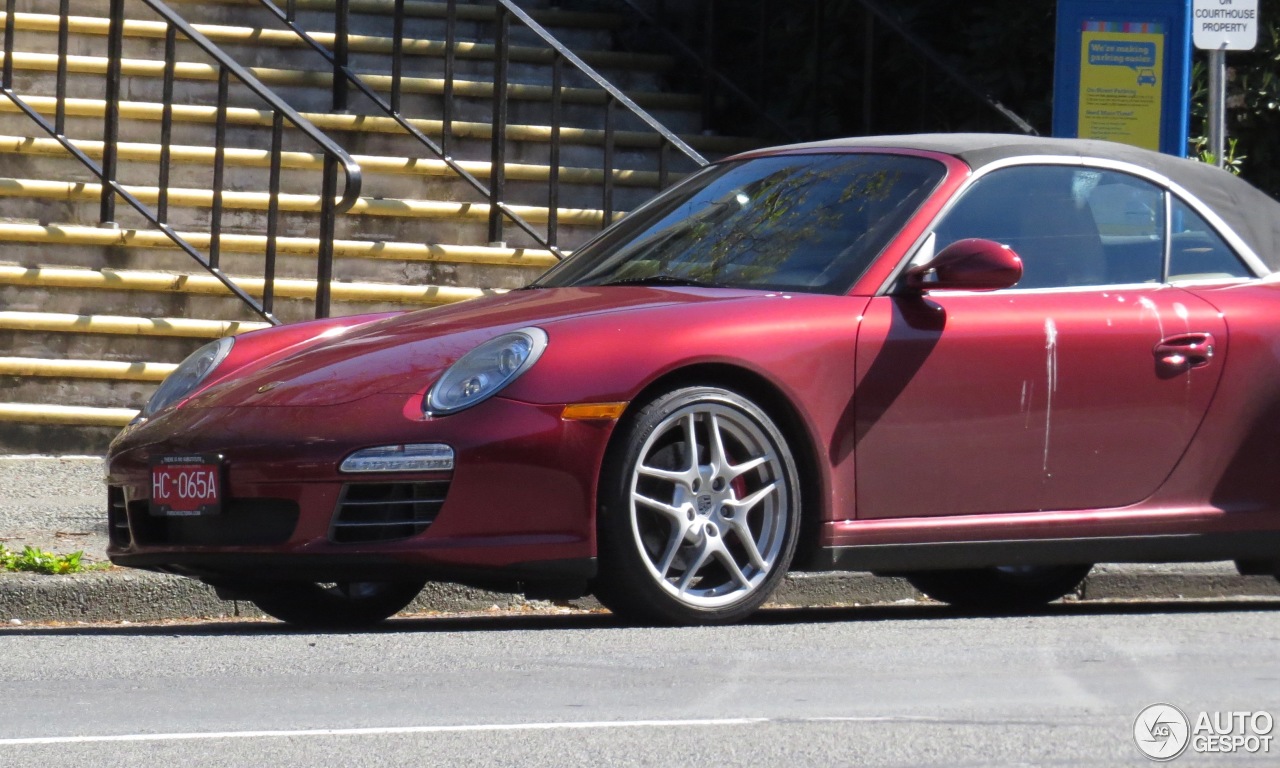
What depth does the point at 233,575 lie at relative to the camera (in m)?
5.99

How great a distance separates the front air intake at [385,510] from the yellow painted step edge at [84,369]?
4.47 meters

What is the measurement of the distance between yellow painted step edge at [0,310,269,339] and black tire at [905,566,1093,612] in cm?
393

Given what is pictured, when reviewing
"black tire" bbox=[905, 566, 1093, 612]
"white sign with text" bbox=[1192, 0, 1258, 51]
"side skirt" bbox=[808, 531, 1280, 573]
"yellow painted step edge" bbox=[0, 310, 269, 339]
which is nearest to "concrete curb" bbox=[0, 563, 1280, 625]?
"black tire" bbox=[905, 566, 1093, 612]

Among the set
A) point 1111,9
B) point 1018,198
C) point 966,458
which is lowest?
point 966,458

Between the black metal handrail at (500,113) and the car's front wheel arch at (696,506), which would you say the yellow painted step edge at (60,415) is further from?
the car's front wheel arch at (696,506)

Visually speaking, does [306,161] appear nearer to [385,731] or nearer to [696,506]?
[696,506]

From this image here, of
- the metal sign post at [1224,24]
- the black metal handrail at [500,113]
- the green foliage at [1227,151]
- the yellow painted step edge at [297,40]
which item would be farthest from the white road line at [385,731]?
the yellow painted step edge at [297,40]

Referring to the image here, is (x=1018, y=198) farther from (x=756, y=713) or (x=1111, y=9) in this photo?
(x=1111, y=9)

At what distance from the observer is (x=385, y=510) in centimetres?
563

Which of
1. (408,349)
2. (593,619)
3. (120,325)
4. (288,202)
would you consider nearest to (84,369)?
(120,325)

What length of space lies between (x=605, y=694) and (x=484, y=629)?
4.65 ft

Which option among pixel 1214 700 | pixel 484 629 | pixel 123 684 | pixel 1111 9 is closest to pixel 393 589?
pixel 484 629

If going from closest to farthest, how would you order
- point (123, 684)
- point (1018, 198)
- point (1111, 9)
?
point (123, 684) < point (1018, 198) < point (1111, 9)

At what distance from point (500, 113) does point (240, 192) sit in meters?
1.37
